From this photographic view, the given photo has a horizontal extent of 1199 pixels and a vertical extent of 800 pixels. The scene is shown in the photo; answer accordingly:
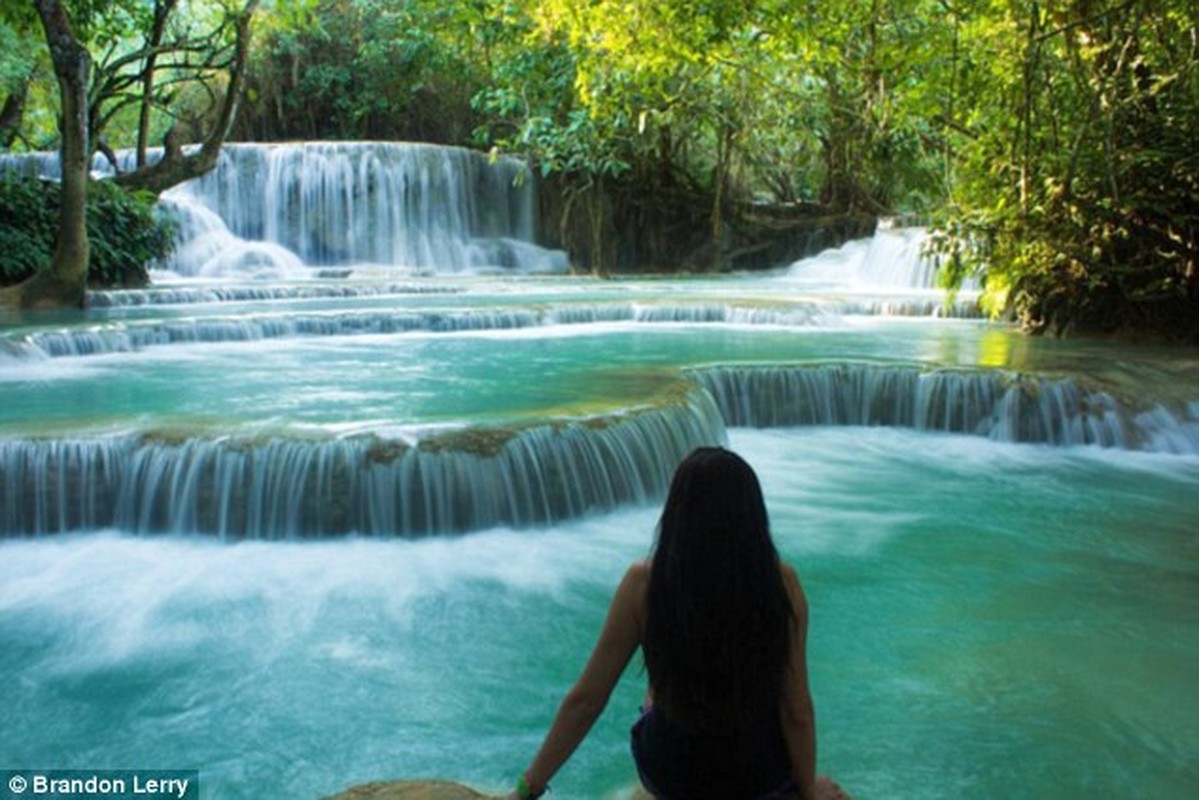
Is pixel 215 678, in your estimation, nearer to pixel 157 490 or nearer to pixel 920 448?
pixel 157 490

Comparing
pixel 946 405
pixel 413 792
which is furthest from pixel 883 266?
pixel 413 792

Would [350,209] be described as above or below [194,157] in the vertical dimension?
below

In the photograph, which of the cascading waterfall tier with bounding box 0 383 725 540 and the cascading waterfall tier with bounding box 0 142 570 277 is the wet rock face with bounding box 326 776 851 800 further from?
the cascading waterfall tier with bounding box 0 142 570 277

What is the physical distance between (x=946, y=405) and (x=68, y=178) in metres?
10.4

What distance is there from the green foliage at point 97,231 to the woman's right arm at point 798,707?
1478cm

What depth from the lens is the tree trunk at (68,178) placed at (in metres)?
12.4

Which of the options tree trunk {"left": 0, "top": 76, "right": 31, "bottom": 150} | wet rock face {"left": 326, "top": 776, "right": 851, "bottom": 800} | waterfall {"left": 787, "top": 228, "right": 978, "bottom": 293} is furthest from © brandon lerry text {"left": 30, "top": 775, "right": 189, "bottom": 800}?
tree trunk {"left": 0, "top": 76, "right": 31, "bottom": 150}

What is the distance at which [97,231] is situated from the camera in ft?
50.9

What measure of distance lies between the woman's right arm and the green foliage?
582 inches

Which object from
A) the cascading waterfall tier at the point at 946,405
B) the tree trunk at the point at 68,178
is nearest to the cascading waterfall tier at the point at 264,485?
the cascading waterfall tier at the point at 946,405

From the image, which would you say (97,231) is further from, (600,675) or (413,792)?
(600,675)

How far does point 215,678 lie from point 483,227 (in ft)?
66.0

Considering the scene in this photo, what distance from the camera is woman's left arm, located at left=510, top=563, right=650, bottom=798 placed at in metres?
2.27

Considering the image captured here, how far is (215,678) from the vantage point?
15.2ft
